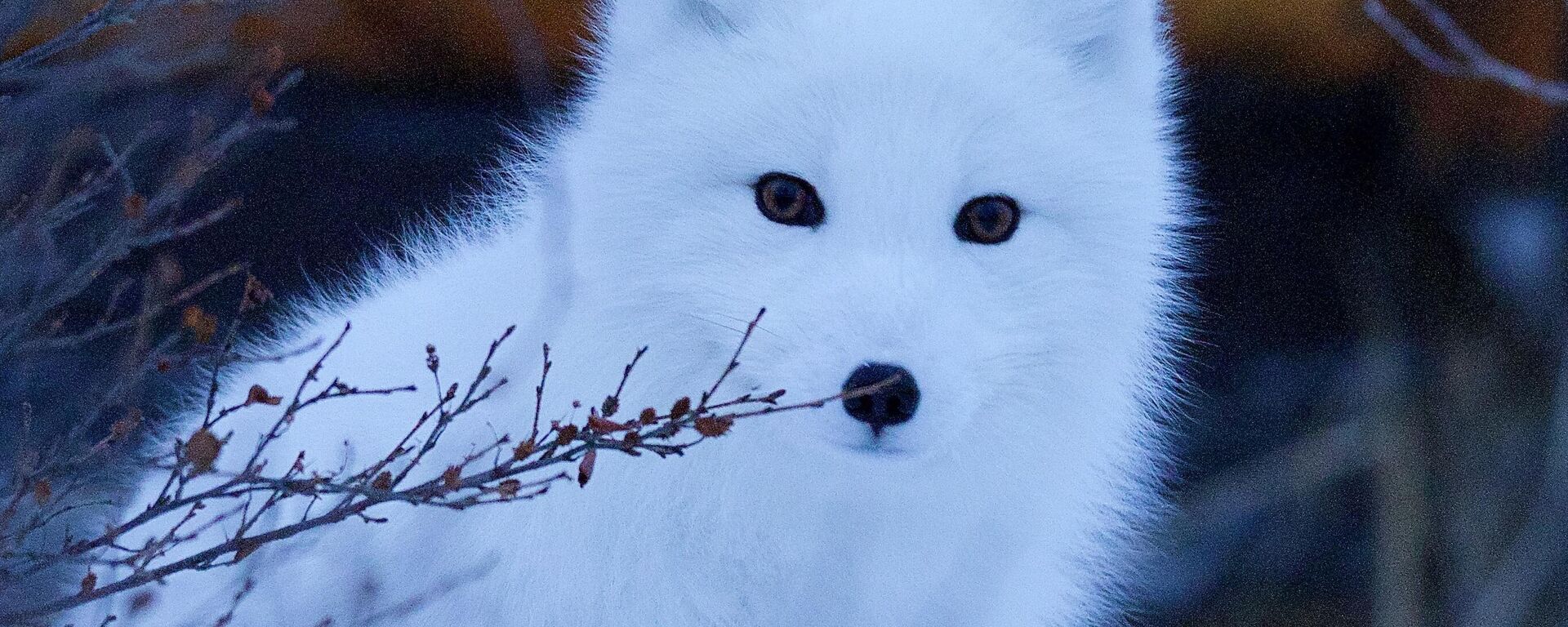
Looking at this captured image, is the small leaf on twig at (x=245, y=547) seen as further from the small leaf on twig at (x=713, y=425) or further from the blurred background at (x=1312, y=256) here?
the blurred background at (x=1312, y=256)

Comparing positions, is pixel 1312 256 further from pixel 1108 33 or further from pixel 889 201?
pixel 889 201

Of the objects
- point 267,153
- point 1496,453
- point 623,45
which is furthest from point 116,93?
point 1496,453

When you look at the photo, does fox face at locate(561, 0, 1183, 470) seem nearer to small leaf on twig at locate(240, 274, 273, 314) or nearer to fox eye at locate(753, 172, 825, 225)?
fox eye at locate(753, 172, 825, 225)

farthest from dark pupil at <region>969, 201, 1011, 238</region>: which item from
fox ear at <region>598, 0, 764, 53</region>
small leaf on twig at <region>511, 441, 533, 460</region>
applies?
small leaf on twig at <region>511, 441, 533, 460</region>

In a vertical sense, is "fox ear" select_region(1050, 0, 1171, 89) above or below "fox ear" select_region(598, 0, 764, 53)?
below

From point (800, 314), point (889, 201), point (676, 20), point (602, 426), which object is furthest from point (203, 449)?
point (676, 20)

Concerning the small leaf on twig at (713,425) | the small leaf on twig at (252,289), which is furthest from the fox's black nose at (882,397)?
the small leaf on twig at (252,289)
